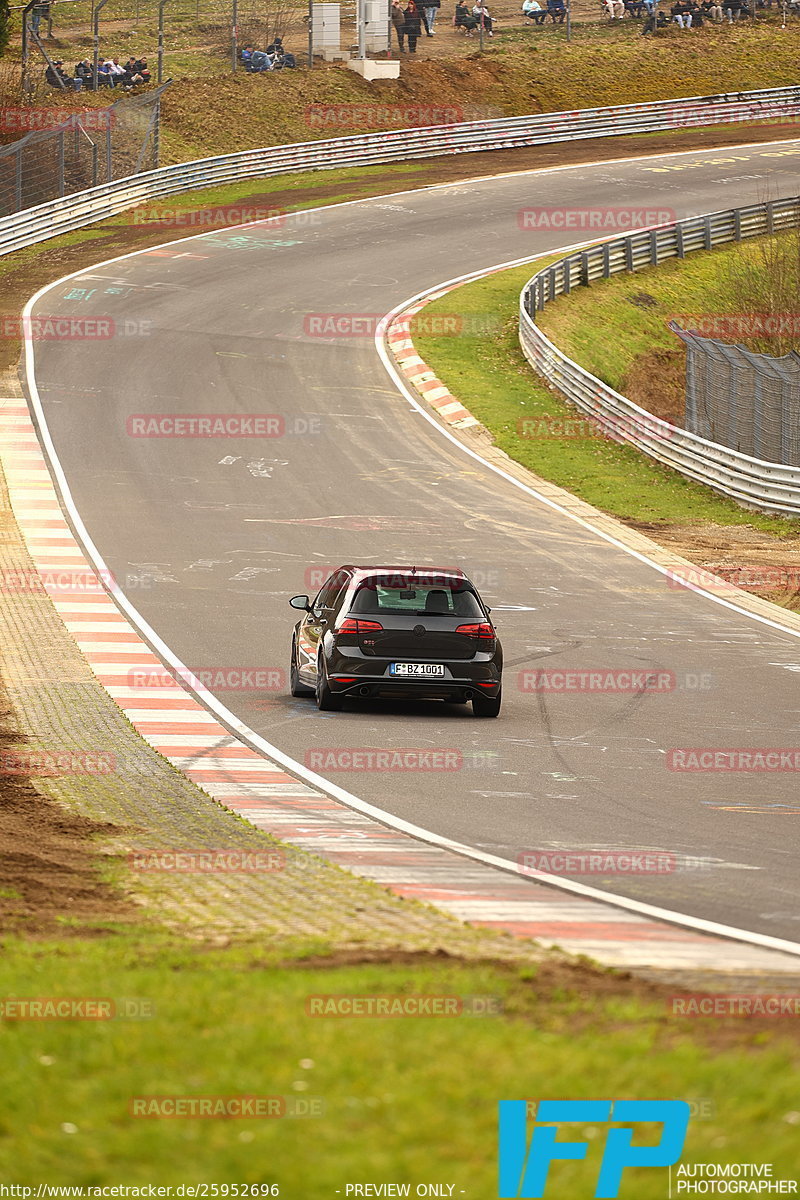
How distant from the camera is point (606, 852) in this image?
10570 millimetres

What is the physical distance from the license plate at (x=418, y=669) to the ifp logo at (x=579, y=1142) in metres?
10.8

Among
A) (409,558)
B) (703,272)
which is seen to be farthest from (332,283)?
(409,558)

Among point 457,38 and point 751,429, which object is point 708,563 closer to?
point 751,429

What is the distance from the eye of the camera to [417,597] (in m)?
16.5

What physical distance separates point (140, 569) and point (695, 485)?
13.3 meters

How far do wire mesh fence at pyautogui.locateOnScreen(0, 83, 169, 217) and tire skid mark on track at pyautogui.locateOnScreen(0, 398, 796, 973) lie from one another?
98.7ft

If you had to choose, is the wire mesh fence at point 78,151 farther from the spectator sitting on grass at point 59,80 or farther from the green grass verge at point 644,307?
the green grass verge at point 644,307

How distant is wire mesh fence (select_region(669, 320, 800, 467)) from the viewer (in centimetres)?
3139

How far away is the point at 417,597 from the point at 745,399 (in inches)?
764

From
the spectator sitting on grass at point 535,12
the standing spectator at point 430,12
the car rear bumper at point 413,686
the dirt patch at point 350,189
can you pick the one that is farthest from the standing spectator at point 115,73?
the car rear bumper at point 413,686

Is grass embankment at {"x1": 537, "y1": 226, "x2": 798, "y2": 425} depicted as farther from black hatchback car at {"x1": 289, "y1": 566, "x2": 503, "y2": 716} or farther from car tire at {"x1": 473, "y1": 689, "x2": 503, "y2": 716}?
car tire at {"x1": 473, "y1": 689, "x2": 503, "y2": 716}

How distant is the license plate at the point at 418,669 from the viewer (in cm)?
1596

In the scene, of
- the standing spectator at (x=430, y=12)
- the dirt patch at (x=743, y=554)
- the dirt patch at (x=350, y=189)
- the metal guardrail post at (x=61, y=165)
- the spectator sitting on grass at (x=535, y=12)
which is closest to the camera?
the dirt patch at (x=743, y=554)

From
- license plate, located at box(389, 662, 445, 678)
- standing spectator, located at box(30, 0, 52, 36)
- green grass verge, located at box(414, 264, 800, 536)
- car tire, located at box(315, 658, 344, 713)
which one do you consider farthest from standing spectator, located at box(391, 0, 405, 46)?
license plate, located at box(389, 662, 445, 678)
